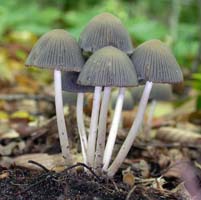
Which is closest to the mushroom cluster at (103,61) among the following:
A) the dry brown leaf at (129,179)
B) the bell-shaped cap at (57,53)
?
the bell-shaped cap at (57,53)

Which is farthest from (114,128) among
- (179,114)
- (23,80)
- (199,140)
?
(23,80)

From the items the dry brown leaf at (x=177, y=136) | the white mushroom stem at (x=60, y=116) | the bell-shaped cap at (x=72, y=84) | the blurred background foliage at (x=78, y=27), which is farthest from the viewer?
the blurred background foliage at (x=78, y=27)

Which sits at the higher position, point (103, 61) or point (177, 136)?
point (103, 61)

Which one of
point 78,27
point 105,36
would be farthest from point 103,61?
point 78,27

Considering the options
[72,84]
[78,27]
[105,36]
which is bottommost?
[78,27]

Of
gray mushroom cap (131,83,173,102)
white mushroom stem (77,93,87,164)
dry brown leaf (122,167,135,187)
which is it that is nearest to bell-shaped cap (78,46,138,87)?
white mushroom stem (77,93,87,164)

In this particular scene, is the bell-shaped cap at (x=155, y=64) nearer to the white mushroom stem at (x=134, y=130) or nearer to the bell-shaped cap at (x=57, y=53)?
the white mushroom stem at (x=134, y=130)

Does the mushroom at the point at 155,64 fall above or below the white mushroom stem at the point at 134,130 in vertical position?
above

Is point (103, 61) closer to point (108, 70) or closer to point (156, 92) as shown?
point (108, 70)
